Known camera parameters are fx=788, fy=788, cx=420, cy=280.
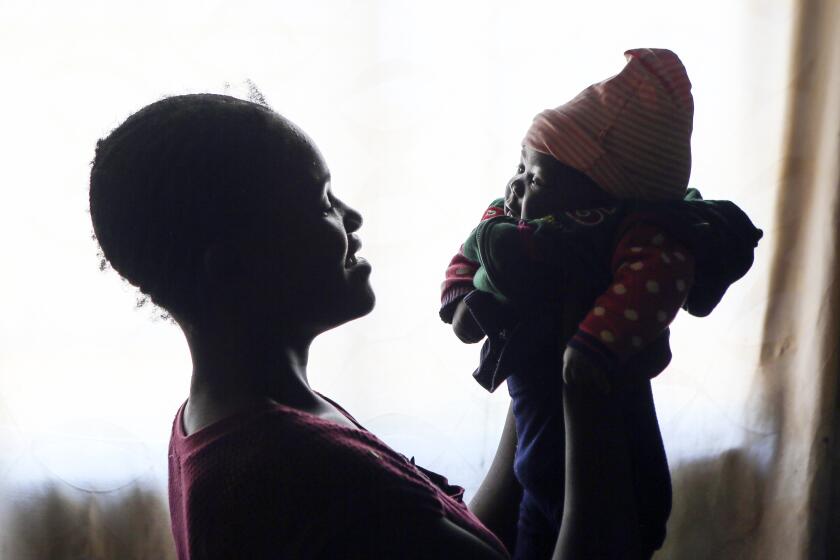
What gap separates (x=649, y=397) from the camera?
2.27 feet

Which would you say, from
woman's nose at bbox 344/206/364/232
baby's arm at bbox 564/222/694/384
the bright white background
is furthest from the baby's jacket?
the bright white background

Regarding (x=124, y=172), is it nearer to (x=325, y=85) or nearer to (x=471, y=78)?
(x=325, y=85)

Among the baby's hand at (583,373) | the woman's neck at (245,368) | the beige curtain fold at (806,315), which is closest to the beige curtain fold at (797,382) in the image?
the beige curtain fold at (806,315)

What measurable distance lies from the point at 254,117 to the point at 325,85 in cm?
71

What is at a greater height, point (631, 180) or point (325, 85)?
point (325, 85)

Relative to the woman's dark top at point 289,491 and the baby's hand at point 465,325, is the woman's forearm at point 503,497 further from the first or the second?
the woman's dark top at point 289,491

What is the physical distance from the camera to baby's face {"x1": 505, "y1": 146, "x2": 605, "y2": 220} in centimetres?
74

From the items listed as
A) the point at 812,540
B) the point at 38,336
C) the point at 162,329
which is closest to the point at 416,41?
the point at 162,329

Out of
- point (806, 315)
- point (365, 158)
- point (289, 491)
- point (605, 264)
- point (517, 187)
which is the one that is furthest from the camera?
point (806, 315)

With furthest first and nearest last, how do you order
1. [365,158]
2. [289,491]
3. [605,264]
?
[365,158], [605,264], [289,491]

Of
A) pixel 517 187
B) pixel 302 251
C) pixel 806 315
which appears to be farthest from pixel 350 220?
pixel 806 315

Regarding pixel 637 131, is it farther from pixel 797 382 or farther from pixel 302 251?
pixel 797 382

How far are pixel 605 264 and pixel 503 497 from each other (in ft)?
0.93

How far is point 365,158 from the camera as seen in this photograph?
1.36 metres
